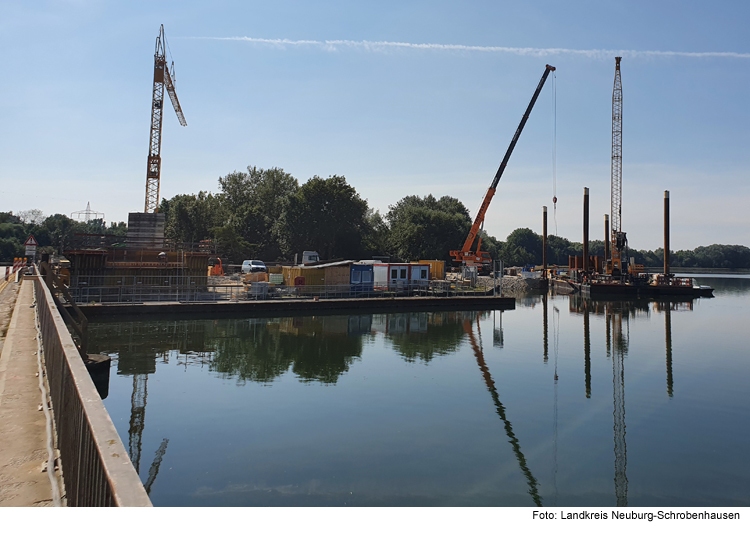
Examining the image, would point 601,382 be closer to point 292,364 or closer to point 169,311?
point 292,364

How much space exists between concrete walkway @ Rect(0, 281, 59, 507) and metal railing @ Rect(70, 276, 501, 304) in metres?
22.4

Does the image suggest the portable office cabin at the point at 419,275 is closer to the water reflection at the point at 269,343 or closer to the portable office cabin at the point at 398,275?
the portable office cabin at the point at 398,275

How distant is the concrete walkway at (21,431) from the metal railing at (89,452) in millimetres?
337

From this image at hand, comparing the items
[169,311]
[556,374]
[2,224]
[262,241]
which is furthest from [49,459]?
[2,224]

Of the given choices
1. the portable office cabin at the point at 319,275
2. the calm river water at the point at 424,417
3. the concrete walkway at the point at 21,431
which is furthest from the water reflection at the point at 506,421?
the portable office cabin at the point at 319,275

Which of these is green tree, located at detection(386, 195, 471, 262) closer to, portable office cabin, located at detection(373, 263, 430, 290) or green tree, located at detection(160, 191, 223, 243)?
green tree, located at detection(160, 191, 223, 243)

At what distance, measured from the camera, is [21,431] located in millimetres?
7719

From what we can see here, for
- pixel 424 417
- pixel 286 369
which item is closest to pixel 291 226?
pixel 286 369

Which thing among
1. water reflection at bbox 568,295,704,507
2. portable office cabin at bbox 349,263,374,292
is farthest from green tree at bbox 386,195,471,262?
portable office cabin at bbox 349,263,374,292

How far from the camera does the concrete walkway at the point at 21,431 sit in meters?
6.04

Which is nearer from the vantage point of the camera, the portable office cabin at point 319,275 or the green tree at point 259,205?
the portable office cabin at point 319,275

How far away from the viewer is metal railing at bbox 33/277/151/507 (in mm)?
3727

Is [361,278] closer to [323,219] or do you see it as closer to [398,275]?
[398,275]
